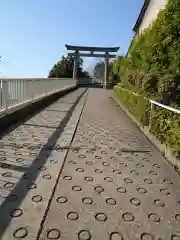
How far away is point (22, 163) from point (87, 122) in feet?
16.8

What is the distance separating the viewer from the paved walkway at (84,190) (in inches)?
119

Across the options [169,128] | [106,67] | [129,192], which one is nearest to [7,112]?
[169,128]

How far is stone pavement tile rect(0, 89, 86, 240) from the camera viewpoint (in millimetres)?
3025

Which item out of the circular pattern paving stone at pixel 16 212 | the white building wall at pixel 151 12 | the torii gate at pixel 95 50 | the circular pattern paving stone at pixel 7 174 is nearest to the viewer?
the circular pattern paving stone at pixel 16 212

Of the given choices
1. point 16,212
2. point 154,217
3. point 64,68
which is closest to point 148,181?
point 154,217

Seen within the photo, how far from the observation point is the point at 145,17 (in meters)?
24.7

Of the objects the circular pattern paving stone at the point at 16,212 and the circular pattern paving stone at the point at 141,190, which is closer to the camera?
the circular pattern paving stone at the point at 16,212

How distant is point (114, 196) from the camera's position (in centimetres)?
387

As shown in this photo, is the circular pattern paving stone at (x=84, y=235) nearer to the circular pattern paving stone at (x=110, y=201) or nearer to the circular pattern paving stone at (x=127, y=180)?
the circular pattern paving stone at (x=110, y=201)

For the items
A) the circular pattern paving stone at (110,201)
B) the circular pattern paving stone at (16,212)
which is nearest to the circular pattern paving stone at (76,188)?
the circular pattern paving stone at (110,201)

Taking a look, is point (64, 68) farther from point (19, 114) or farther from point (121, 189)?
point (121, 189)

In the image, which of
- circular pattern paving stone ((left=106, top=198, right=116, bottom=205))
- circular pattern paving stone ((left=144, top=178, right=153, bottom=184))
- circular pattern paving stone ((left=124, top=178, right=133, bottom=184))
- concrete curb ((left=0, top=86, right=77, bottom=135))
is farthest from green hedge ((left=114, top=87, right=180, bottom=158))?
concrete curb ((left=0, top=86, right=77, bottom=135))

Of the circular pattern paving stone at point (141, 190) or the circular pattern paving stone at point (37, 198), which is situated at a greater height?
the circular pattern paving stone at point (37, 198)

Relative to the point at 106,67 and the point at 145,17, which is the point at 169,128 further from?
the point at 106,67
